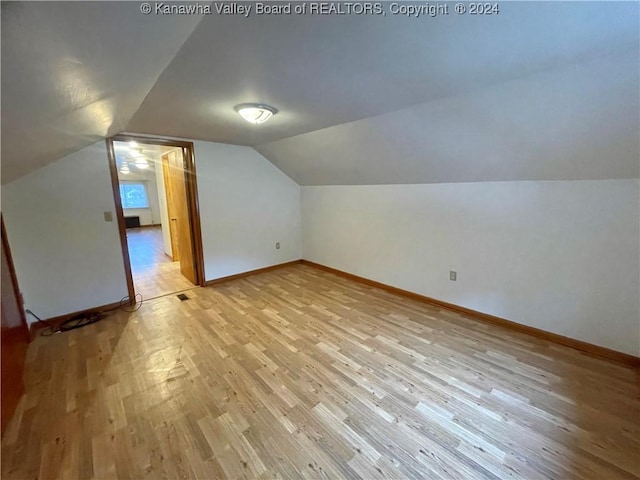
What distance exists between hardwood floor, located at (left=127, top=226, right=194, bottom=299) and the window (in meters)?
4.07

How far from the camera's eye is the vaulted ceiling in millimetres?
925

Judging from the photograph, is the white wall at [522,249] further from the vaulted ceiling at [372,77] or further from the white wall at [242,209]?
the white wall at [242,209]

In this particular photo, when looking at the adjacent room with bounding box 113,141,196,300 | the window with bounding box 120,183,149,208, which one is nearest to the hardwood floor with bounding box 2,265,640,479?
the adjacent room with bounding box 113,141,196,300

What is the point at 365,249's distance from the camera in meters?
3.88

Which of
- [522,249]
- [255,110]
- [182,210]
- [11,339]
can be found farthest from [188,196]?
[522,249]

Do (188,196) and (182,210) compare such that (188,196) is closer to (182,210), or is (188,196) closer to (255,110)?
(182,210)

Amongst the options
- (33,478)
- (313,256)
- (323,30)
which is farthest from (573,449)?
(313,256)

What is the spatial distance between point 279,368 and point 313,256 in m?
2.82

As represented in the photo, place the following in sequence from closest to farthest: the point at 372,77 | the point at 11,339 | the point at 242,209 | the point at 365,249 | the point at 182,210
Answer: the point at 372,77 < the point at 11,339 < the point at 365,249 < the point at 182,210 < the point at 242,209

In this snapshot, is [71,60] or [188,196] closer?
[71,60]

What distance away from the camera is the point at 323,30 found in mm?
1194

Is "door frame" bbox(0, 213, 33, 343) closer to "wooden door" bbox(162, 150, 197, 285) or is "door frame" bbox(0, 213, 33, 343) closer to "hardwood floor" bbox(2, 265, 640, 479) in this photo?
"hardwood floor" bbox(2, 265, 640, 479)

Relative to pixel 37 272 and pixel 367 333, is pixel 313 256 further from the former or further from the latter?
pixel 37 272

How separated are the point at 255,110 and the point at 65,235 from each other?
8.06ft
